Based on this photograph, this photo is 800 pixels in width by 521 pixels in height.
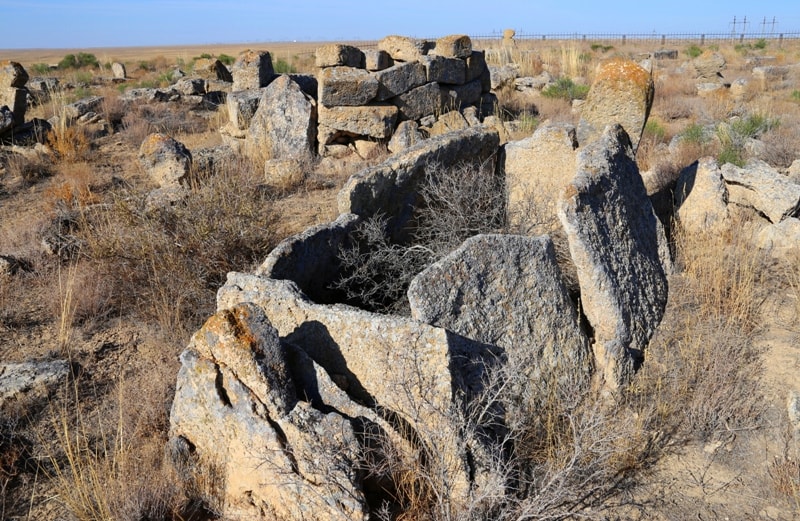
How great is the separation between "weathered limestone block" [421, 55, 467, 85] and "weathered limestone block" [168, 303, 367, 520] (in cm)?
781

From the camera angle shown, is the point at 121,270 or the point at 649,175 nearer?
the point at 121,270

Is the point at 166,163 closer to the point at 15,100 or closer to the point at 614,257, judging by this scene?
the point at 15,100

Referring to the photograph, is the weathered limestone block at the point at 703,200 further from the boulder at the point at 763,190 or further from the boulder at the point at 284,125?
the boulder at the point at 284,125

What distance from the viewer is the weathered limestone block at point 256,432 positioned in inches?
103

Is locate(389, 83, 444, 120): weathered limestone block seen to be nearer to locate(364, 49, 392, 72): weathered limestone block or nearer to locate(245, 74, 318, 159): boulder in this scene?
locate(364, 49, 392, 72): weathered limestone block

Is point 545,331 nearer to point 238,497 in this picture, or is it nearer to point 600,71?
point 238,497

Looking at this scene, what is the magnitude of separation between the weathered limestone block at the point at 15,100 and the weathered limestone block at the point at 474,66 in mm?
7892

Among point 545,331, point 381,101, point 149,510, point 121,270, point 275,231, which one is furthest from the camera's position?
point 381,101

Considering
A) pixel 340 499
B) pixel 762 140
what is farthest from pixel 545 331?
pixel 762 140

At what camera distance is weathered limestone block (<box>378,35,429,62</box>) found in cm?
1016

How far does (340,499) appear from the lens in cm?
255

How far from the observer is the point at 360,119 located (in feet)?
30.2

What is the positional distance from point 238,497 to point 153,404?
1.02 metres

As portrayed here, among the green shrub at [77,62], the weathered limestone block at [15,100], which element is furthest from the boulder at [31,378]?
the green shrub at [77,62]
